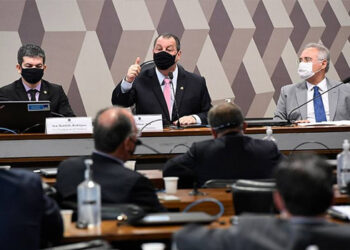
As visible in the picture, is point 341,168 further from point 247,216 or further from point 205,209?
point 247,216

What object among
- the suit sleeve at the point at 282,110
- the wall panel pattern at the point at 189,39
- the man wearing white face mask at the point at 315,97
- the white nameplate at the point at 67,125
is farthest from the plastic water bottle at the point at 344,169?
the wall panel pattern at the point at 189,39

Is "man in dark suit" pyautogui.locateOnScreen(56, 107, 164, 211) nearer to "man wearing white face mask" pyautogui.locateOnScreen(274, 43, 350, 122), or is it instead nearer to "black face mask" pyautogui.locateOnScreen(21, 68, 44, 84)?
"black face mask" pyautogui.locateOnScreen(21, 68, 44, 84)

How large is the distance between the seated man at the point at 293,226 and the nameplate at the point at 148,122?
287cm

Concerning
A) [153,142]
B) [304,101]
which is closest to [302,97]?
[304,101]

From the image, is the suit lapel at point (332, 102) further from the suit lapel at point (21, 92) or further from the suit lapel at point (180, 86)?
the suit lapel at point (21, 92)

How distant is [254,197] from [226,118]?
107cm

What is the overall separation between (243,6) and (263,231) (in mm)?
5750

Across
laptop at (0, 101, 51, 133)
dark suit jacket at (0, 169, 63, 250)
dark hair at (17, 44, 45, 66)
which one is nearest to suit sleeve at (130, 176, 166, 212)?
dark suit jacket at (0, 169, 63, 250)

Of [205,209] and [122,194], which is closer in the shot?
[122,194]

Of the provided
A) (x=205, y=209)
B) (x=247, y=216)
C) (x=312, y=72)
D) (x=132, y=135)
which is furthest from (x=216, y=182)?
(x=312, y=72)

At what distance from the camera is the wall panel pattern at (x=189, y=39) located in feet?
21.6

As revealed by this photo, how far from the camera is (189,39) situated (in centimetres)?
698

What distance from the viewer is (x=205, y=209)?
3.10 meters

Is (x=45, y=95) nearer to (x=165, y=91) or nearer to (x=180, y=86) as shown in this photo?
(x=165, y=91)
